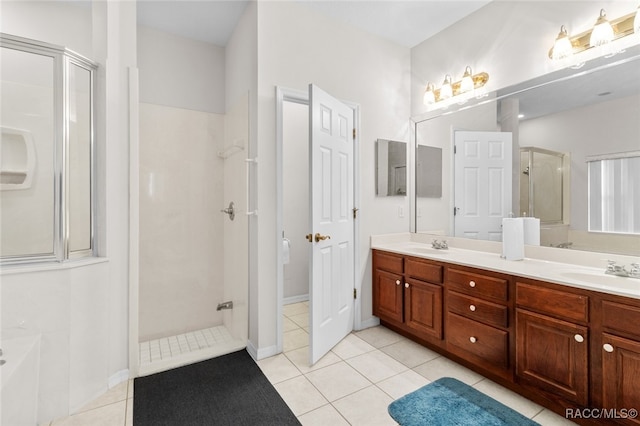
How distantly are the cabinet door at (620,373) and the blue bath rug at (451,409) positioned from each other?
0.41m

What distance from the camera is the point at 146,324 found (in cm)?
284

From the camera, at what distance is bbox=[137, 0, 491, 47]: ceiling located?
99.6 inches

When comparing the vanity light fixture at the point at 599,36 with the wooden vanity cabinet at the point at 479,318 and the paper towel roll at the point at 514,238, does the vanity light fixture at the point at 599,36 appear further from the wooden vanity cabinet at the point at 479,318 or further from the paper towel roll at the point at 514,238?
the wooden vanity cabinet at the point at 479,318

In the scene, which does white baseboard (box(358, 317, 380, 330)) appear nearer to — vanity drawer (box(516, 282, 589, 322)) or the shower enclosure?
the shower enclosure

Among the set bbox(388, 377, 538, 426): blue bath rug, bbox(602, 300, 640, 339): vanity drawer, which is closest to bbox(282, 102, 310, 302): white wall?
bbox(388, 377, 538, 426): blue bath rug

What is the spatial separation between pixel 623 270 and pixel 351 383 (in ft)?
5.87

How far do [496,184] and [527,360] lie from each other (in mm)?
1373

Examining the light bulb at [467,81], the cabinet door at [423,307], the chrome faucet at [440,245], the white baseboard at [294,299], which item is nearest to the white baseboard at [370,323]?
the cabinet door at [423,307]

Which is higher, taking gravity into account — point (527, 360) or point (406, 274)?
point (406, 274)

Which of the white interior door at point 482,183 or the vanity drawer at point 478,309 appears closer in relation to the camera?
the vanity drawer at point 478,309

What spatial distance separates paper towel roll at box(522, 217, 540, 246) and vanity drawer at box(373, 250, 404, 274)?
3.25ft

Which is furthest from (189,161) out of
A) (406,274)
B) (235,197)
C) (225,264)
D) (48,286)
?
(406,274)

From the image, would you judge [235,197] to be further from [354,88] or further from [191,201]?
[354,88]

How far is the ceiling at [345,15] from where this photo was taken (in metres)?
2.53
